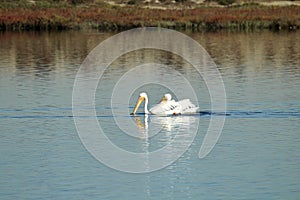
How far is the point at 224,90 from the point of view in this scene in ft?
69.2

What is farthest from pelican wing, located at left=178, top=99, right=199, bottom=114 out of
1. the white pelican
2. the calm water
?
the calm water

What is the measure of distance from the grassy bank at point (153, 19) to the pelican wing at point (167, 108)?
2251cm

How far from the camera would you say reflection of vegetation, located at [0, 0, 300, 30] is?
4084cm

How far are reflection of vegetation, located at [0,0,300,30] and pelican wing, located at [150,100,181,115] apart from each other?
22.8 metres

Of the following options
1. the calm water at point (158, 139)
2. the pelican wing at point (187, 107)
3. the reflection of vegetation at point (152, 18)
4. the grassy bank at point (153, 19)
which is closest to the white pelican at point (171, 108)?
the pelican wing at point (187, 107)

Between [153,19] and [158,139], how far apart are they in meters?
26.2

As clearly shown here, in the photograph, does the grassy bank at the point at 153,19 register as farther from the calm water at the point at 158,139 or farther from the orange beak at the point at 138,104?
the orange beak at the point at 138,104

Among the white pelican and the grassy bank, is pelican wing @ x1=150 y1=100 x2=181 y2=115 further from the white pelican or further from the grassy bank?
the grassy bank

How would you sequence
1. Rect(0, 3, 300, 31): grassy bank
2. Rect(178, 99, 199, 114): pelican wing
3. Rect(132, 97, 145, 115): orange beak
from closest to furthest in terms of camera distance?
Rect(178, 99, 199, 114): pelican wing, Rect(132, 97, 145, 115): orange beak, Rect(0, 3, 300, 31): grassy bank

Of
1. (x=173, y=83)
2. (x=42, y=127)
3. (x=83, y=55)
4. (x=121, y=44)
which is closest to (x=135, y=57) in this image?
(x=83, y=55)

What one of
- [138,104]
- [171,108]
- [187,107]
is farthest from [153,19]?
[187,107]

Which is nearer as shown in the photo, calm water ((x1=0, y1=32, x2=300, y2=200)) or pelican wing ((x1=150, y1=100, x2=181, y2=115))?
calm water ((x1=0, y1=32, x2=300, y2=200))

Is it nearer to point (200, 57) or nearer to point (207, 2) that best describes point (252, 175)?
point (200, 57)

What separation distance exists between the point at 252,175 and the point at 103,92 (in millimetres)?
8840
